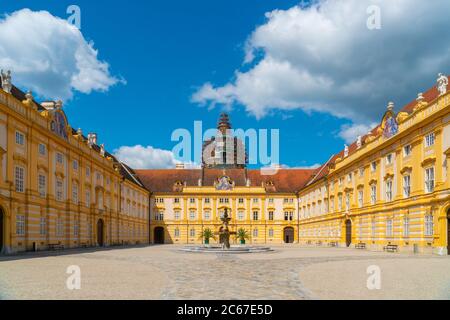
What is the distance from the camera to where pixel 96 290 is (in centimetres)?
1230

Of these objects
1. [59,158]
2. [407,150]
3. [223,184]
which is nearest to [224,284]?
[407,150]

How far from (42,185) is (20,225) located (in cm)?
460

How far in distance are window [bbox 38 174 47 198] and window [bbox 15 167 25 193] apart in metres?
2.55

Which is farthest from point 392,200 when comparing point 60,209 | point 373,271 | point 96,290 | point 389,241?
point 96,290

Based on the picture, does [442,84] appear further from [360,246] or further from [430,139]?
[360,246]

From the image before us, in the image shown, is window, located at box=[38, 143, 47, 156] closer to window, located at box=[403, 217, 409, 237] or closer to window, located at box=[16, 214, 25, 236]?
window, located at box=[16, 214, 25, 236]

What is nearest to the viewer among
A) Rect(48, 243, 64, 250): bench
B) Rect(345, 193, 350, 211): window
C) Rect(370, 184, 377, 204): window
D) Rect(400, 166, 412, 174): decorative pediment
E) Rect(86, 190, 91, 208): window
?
Rect(400, 166, 412, 174): decorative pediment

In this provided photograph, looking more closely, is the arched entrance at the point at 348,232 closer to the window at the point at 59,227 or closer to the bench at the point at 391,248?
the bench at the point at 391,248

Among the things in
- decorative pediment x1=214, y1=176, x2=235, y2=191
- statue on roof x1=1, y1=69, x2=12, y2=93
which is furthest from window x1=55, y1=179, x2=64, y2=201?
decorative pediment x1=214, y1=176, x2=235, y2=191

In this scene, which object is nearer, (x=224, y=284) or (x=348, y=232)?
(x=224, y=284)

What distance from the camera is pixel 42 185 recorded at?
34.7 metres

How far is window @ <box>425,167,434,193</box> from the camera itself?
30.8m

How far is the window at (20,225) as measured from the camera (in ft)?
99.6
